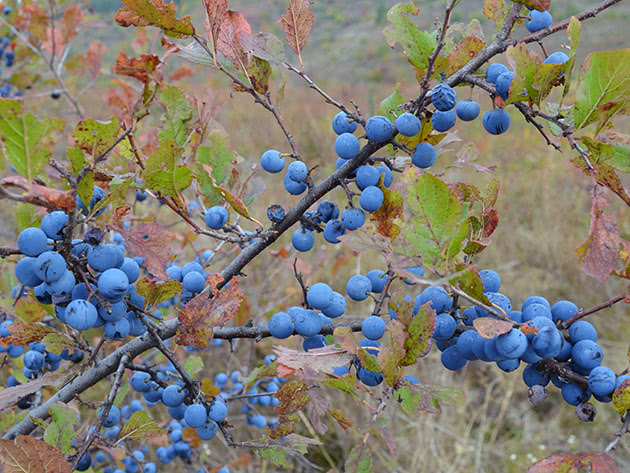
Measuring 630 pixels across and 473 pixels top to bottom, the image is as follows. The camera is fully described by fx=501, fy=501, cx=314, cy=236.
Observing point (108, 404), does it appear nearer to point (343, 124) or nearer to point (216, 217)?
point (216, 217)

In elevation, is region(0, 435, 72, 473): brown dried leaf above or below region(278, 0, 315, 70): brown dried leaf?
below

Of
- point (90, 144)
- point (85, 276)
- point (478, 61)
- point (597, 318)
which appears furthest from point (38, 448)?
point (597, 318)

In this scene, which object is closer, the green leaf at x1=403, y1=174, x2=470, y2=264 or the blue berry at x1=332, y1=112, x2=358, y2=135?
the green leaf at x1=403, y1=174, x2=470, y2=264

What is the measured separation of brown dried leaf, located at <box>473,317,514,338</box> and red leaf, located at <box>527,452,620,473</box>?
0.19m

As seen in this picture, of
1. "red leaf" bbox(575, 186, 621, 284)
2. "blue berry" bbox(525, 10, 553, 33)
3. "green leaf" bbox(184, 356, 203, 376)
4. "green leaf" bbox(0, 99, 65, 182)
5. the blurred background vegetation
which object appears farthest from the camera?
the blurred background vegetation

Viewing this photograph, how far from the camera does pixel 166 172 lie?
29.3 inches

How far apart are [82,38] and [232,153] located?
19.7m

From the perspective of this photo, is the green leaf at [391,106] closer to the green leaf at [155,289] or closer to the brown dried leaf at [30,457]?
the green leaf at [155,289]

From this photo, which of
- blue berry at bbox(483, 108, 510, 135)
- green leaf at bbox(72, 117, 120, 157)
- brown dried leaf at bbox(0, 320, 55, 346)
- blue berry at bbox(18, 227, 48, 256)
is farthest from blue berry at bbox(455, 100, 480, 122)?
brown dried leaf at bbox(0, 320, 55, 346)

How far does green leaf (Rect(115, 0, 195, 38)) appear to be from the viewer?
0.76m

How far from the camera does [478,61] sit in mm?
838

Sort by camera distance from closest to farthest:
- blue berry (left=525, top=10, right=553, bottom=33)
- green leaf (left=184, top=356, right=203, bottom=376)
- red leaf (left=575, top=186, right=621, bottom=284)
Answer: red leaf (left=575, top=186, right=621, bottom=284) < blue berry (left=525, top=10, right=553, bottom=33) < green leaf (left=184, top=356, right=203, bottom=376)

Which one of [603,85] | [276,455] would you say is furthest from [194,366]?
[603,85]

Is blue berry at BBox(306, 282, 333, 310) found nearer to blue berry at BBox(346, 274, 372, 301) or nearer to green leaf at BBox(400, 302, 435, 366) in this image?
blue berry at BBox(346, 274, 372, 301)
